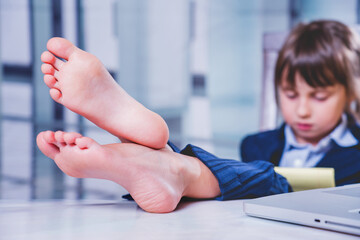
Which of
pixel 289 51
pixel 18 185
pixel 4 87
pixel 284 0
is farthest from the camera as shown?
pixel 4 87

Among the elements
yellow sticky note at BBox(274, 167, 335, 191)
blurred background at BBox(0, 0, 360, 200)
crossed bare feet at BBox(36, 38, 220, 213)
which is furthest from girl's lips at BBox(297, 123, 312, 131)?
blurred background at BBox(0, 0, 360, 200)

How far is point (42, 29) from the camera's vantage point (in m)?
4.26

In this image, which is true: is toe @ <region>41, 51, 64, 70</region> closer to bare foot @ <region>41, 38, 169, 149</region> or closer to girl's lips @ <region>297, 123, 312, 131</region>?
bare foot @ <region>41, 38, 169, 149</region>

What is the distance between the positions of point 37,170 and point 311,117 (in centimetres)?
199

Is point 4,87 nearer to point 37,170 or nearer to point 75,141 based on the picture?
point 37,170

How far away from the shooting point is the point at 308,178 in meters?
0.84

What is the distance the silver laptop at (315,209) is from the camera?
1.35 ft

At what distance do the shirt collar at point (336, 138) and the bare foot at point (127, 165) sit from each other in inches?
25.7

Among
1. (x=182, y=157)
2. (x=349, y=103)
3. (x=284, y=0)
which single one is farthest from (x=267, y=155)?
(x=284, y=0)

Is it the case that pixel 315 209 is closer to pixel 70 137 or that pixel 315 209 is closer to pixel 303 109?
pixel 70 137

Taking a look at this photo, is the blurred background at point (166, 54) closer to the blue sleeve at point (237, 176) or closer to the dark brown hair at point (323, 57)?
the dark brown hair at point (323, 57)

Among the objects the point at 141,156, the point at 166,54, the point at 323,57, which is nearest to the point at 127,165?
the point at 141,156

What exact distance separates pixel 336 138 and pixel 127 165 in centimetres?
76

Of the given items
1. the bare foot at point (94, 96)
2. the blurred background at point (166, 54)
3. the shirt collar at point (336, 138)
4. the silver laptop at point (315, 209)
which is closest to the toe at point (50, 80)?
the bare foot at point (94, 96)
